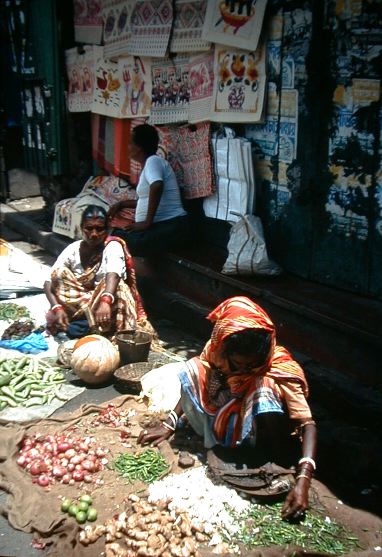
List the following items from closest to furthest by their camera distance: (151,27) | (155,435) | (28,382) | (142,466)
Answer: (142,466) < (155,435) < (28,382) < (151,27)

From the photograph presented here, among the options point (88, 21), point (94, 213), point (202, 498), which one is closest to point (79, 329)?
point (94, 213)

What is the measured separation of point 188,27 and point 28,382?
3916 millimetres

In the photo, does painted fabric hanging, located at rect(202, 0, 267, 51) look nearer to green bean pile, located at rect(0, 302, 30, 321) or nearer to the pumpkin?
the pumpkin

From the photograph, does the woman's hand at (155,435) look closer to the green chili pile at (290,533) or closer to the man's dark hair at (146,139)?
the green chili pile at (290,533)

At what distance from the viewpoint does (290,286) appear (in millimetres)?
6012

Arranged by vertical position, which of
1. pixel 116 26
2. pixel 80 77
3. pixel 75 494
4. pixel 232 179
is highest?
pixel 116 26

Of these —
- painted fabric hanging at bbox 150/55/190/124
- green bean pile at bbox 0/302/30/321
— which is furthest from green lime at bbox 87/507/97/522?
painted fabric hanging at bbox 150/55/190/124

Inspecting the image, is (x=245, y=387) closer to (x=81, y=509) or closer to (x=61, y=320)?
(x=81, y=509)

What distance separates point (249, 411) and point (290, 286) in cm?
217

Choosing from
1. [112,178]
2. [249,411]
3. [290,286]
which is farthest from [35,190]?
[249,411]

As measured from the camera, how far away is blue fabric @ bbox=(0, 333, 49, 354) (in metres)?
6.11

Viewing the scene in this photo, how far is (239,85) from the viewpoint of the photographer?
6.55 metres

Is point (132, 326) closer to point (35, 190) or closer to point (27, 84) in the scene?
point (27, 84)

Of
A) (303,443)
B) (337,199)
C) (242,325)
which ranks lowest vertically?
(303,443)
